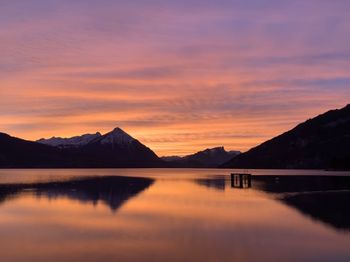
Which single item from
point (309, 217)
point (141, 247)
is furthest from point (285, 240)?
point (309, 217)

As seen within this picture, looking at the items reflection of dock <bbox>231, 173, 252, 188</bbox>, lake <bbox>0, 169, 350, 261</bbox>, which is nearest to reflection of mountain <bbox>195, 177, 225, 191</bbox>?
reflection of dock <bbox>231, 173, 252, 188</bbox>

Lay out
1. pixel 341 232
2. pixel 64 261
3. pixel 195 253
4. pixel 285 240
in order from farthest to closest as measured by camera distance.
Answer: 1. pixel 341 232
2. pixel 285 240
3. pixel 195 253
4. pixel 64 261

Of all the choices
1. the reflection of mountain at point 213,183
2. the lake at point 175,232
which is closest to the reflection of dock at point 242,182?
the reflection of mountain at point 213,183

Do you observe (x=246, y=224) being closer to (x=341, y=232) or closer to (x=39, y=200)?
(x=341, y=232)

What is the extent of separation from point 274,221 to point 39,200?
32.7 metres

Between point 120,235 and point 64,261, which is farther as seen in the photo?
point 120,235

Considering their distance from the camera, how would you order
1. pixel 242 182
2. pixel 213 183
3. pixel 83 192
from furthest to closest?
pixel 213 183 → pixel 242 182 → pixel 83 192

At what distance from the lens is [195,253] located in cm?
2633

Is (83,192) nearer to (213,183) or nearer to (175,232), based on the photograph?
(175,232)

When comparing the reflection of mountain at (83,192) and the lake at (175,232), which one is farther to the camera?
the reflection of mountain at (83,192)

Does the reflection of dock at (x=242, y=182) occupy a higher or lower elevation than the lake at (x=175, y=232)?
higher

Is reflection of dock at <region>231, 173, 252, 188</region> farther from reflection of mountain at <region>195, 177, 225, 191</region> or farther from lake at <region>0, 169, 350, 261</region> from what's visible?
lake at <region>0, 169, 350, 261</region>

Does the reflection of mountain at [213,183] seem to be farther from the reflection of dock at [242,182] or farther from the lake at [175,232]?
the lake at [175,232]

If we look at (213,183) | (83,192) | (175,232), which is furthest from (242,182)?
(175,232)
